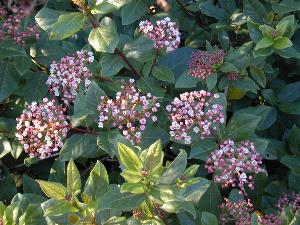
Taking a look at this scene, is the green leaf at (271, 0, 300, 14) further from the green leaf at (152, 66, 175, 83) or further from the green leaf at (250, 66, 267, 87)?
the green leaf at (152, 66, 175, 83)

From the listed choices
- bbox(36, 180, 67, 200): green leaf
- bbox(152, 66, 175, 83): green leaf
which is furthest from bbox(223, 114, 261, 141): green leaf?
bbox(36, 180, 67, 200): green leaf

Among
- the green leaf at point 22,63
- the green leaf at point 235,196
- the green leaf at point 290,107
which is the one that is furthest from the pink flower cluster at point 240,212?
the green leaf at point 22,63

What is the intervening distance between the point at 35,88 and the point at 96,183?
1033 millimetres

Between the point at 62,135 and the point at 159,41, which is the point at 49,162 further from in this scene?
the point at 159,41

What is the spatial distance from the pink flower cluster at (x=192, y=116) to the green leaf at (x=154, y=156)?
1.67 feet

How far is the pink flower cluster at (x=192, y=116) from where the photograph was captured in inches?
101

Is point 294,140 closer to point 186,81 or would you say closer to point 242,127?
point 242,127

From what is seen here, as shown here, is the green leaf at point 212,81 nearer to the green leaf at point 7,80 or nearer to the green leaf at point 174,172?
the green leaf at point 174,172

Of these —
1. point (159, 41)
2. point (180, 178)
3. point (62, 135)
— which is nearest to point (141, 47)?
point (159, 41)

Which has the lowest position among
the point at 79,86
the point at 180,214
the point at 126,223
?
the point at 180,214

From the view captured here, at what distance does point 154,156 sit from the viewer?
2.07m

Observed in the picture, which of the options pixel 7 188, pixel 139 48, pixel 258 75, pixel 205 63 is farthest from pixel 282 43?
pixel 7 188

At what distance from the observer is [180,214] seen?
8.90 feet

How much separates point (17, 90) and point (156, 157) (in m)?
1.55
